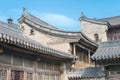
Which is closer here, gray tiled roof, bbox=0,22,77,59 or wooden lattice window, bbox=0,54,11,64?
gray tiled roof, bbox=0,22,77,59

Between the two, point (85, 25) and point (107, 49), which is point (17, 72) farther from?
point (85, 25)

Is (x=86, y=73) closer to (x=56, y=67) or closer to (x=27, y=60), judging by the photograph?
(x=56, y=67)

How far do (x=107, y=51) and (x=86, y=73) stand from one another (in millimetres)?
3049

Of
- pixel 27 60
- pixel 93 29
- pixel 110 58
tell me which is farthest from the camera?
pixel 93 29

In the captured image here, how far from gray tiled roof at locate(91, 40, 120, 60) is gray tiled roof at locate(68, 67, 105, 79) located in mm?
1799

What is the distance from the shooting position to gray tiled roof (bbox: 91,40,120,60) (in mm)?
10539

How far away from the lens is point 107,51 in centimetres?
1110

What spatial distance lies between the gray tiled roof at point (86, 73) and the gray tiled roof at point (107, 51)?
1.80m

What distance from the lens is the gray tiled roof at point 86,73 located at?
1318 centimetres

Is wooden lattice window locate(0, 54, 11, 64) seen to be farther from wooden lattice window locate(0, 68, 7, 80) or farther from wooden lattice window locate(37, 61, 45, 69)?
wooden lattice window locate(37, 61, 45, 69)

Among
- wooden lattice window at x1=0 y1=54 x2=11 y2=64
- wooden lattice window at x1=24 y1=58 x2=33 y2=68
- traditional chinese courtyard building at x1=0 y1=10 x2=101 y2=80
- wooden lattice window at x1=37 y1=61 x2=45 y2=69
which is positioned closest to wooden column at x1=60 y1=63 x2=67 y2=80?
traditional chinese courtyard building at x1=0 y1=10 x2=101 y2=80

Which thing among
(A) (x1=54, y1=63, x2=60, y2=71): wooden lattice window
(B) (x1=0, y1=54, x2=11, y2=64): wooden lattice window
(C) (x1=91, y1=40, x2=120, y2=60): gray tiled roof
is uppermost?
(C) (x1=91, y1=40, x2=120, y2=60): gray tiled roof

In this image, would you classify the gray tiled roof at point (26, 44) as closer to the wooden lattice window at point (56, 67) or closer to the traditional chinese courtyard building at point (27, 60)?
the traditional chinese courtyard building at point (27, 60)

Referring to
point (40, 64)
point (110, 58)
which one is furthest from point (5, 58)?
point (110, 58)
